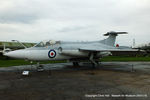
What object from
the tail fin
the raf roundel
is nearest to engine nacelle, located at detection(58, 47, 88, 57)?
the raf roundel

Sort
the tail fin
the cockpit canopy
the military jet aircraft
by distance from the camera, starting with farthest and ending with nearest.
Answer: the tail fin, the cockpit canopy, the military jet aircraft

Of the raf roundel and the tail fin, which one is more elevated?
the tail fin

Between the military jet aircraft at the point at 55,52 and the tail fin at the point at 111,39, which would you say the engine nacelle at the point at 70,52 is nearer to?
the military jet aircraft at the point at 55,52

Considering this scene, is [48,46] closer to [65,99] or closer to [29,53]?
[29,53]

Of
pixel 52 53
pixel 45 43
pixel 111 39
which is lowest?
pixel 52 53

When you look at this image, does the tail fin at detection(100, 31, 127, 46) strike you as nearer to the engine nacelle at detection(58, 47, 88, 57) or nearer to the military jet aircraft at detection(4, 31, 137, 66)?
the military jet aircraft at detection(4, 31, 137, 66)

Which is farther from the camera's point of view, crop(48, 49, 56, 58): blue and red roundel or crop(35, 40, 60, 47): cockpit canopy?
crop(48, 49, 56, 58): blue and red roundel

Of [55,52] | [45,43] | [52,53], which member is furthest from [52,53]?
[45,43]

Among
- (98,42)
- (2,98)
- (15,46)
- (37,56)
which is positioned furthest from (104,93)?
(15,46)

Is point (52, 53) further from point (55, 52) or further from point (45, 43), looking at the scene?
point (45, 43)

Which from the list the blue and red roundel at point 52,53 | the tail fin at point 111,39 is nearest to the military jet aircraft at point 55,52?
the blue and red roundel at point 52,53

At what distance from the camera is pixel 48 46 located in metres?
11.1

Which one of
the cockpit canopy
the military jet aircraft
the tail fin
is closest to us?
the military jet aircraft

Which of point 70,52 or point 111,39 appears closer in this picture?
point 70,52
